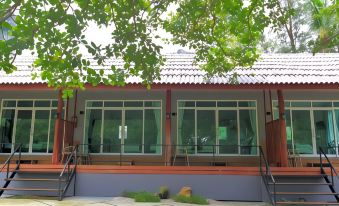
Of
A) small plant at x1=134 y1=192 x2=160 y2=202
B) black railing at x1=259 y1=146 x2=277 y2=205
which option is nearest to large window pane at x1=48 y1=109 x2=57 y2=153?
small plant at x1=134 y1=192 x2=160 y2=202

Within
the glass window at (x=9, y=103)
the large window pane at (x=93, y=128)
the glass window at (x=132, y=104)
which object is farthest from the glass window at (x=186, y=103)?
the glass window at (x=9, y=103)

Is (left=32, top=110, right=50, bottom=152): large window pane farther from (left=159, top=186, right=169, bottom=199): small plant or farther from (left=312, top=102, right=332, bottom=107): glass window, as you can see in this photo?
(left=312, top=102, right=332, bottom=107): glass window

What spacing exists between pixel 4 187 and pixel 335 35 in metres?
9.21

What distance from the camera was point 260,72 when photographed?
12.7 metres

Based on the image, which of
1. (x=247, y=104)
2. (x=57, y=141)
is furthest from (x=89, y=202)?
(x=247, y=104)

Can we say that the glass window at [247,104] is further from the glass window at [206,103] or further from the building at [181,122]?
the glass window at [206,103]

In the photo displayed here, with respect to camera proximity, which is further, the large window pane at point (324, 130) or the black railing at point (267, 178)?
the large window pane at point (324, 130)

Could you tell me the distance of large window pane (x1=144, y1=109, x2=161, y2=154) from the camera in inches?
509

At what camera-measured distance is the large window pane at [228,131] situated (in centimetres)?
1286

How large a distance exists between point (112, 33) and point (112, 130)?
23.1 feet

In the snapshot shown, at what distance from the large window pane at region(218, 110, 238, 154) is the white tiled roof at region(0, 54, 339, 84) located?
1520mm

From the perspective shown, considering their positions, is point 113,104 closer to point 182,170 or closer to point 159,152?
point 159,152

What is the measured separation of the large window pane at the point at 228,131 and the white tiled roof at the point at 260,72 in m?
1.52

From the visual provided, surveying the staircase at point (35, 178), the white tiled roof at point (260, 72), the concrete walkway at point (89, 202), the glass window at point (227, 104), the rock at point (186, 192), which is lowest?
the concrete walkway at point (89, 202)
